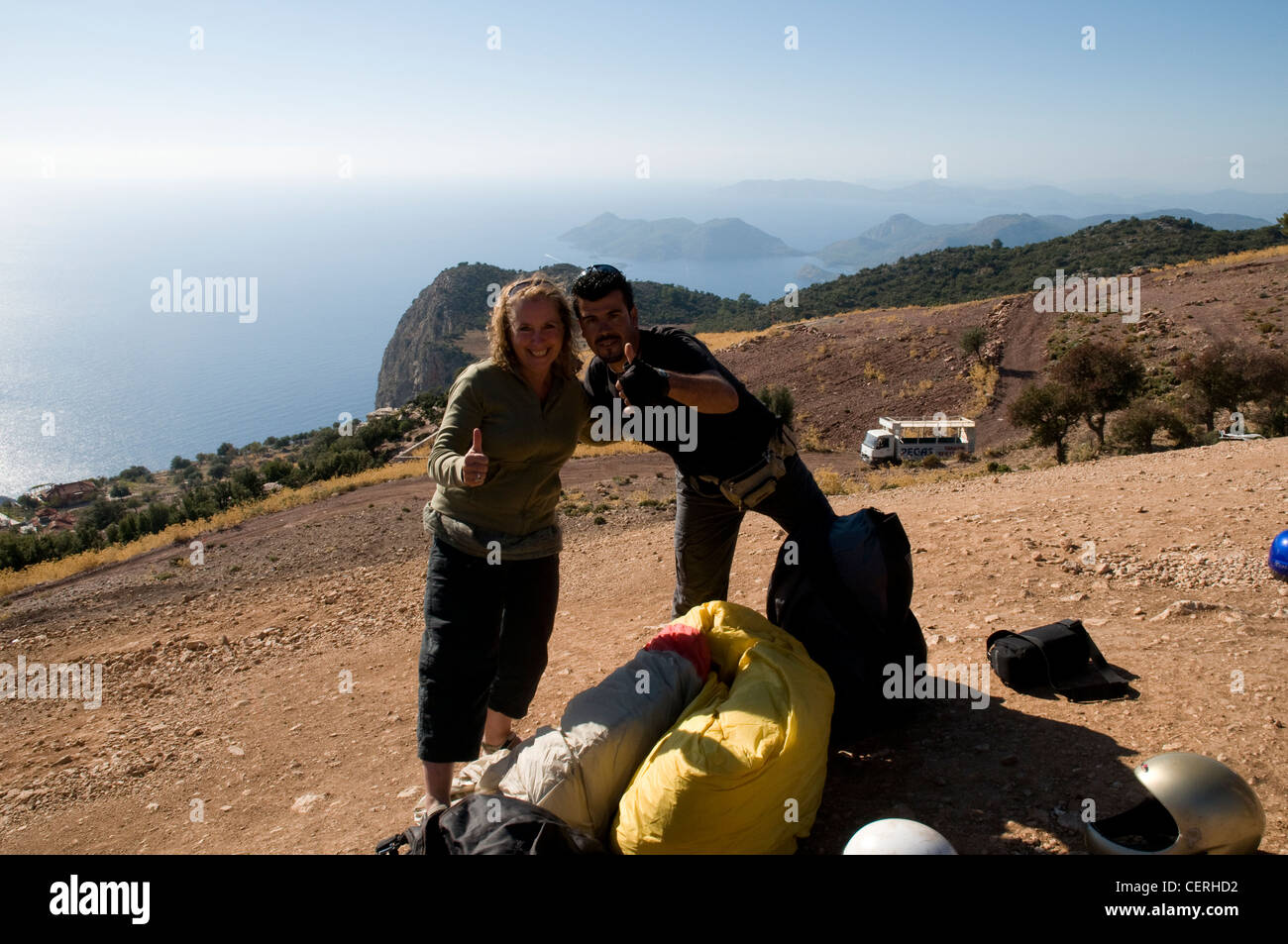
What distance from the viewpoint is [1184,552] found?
15.9 ft

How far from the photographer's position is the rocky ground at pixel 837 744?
2.93 metres

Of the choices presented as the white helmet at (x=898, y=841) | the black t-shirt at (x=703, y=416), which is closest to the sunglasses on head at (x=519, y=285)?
the black t-shirt at (x=703, y=416)

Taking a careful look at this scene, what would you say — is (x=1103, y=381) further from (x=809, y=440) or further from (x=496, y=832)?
(x=496, y=832)

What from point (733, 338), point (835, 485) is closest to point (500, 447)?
point (835, 485)

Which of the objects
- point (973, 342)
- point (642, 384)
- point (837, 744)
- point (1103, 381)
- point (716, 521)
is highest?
point (973, 342)

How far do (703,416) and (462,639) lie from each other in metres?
1.36

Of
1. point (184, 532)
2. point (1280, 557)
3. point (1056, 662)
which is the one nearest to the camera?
point (1056, 662)

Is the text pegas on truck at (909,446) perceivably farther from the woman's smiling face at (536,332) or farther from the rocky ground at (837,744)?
the woman's smiling face at (536,332)

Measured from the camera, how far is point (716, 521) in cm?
358

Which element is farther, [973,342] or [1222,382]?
[973,342]

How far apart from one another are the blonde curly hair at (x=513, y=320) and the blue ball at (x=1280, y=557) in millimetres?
4176

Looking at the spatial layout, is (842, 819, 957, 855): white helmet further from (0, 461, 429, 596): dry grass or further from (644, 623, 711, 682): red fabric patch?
(0, 461, 429, 596): dry grass

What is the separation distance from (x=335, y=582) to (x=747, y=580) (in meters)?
5.63
